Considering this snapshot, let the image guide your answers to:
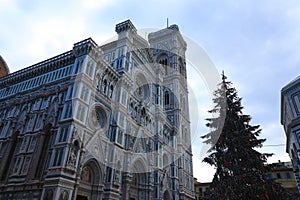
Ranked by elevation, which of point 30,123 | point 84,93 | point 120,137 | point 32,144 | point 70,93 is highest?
point 84,93

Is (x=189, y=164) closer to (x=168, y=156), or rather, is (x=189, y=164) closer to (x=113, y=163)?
(x=168, y=156)

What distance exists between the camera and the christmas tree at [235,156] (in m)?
14.5

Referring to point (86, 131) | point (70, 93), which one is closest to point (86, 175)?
point (86, 131)

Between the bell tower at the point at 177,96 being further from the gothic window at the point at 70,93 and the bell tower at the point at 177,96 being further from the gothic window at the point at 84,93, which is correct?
the gothic window at the point at 70,93

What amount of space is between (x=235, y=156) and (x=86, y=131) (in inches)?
456

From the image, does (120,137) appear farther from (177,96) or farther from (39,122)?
(177,96)

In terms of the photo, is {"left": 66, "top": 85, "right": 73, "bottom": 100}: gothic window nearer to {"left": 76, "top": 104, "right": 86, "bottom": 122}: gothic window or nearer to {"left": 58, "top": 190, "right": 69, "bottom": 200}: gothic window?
{"left": 76, "top": 104, "right": 86, "bottom": 122}: gothic window

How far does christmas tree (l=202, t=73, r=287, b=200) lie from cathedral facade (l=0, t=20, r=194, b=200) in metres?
8.59

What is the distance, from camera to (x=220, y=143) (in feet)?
56.3

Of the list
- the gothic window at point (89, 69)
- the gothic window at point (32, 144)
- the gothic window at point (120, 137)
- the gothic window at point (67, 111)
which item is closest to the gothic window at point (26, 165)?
the gothic window at point (32, 144)

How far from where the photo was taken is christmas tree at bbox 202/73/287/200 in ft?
47.5

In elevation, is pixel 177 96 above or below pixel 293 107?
above

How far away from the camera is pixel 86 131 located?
17.6 meters

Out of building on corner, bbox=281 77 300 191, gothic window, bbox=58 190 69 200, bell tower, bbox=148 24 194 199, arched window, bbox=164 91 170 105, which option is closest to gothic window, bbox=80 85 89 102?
gothic window, bbox=58 190 69 200
